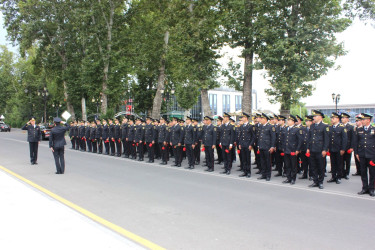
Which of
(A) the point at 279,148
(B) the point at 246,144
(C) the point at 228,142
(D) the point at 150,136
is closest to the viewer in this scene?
(B) the point at 246,144

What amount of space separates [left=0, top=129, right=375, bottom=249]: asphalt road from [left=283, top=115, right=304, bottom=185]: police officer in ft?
1.11

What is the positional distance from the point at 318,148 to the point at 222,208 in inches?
153

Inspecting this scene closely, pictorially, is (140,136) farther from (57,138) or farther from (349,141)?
(349,141)

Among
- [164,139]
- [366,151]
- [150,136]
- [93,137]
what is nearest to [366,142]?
[366,151]

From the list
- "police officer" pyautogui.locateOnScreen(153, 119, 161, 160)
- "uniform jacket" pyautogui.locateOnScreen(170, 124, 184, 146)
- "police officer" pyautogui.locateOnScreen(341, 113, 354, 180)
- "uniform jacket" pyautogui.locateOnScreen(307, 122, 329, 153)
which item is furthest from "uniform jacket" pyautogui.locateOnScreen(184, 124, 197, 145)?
"police officer" pyautogui.locateOnScreen(341, 113, 354, 180)

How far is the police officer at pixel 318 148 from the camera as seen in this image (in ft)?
29.8

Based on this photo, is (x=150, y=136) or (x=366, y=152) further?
(x=150, y=136)

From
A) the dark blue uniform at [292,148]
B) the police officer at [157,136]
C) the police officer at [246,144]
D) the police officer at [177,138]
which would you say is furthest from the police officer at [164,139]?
the dark blue uniform at [292,148]

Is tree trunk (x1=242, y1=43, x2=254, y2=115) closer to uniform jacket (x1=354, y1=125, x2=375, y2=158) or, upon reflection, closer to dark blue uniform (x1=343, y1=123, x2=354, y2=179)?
dark blue uniform (x1=343, y1=123, x2=354, y2=179)

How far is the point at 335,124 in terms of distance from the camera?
1066 cm

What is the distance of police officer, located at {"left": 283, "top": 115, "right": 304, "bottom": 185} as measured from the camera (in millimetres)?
9727

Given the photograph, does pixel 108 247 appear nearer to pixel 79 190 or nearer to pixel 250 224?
pixel 250 224

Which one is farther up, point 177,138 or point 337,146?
point 177,138

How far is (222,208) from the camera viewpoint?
6.78 meters
